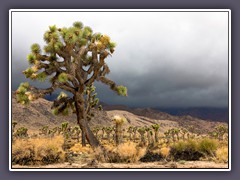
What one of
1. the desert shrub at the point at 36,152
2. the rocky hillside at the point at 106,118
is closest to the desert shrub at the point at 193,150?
the desert shrub at the point at 36,152

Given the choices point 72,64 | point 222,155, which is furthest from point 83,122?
point 222,155

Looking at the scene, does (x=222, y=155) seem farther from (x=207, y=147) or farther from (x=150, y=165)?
(x=150, y=165)

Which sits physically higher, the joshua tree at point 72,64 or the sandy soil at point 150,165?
the joshua tree at point 72,64

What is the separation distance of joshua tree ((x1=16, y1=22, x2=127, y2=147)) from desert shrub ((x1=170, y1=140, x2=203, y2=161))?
3184 millimetres

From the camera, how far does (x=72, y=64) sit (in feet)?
56.7

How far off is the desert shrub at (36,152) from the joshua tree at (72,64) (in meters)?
1.65

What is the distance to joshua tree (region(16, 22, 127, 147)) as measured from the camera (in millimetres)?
16453

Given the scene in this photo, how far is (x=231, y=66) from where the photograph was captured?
42.2 ft

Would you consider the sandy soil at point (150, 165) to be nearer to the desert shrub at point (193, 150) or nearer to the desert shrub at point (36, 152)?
the desert shrub at point (36, 152)

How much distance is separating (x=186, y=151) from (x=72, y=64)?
5.94m

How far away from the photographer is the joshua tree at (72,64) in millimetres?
16453
